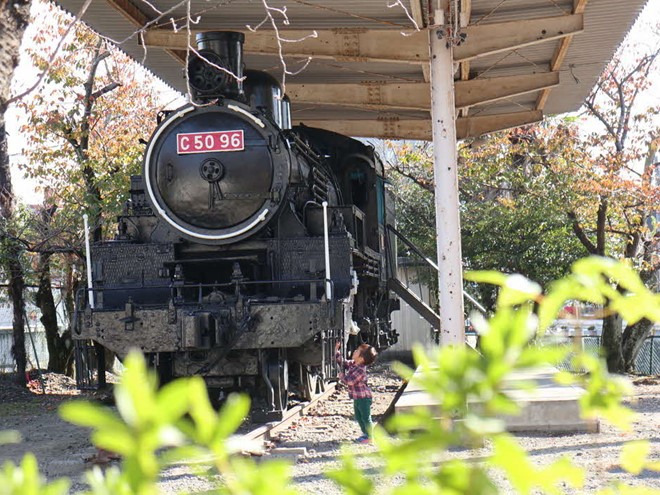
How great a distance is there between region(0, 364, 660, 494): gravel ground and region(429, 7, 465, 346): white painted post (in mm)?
1540

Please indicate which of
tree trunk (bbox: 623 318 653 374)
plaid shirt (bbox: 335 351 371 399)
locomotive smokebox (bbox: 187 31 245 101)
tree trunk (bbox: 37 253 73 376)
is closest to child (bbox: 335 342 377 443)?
plaid shirt (bbox: 335 351 371 399)

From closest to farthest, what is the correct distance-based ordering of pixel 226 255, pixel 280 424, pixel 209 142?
pixel 280 424 → pixel 209 142 → pixel 226 255

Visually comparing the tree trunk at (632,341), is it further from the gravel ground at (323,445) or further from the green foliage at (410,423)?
the green foliage at (410,423)

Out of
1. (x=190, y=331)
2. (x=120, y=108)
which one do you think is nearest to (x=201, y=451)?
(x=190, y=331)

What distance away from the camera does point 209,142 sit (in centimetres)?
1049

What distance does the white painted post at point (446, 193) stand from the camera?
32.9 ft

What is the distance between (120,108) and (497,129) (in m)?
9.12

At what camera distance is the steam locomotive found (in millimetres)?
9898

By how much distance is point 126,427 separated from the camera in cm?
88

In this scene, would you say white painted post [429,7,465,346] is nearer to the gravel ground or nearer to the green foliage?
the gravel ground

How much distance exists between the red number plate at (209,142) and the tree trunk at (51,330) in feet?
30.1

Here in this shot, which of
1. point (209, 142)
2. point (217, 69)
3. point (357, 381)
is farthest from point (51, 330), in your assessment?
point (357, 381)

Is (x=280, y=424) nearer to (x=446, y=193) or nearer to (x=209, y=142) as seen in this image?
(x=446, y=193)

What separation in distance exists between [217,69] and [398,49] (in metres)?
2.31
